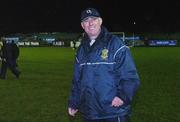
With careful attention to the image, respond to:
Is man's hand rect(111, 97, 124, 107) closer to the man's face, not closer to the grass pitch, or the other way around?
the man's face

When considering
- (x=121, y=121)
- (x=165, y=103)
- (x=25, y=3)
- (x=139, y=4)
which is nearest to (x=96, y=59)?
(x=121, y=121)

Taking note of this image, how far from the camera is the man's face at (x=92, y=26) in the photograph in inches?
253

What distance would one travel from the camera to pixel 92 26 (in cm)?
643

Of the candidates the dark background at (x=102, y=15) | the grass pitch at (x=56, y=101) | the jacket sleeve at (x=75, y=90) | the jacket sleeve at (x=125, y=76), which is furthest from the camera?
the dark background at (x=102, y=15)

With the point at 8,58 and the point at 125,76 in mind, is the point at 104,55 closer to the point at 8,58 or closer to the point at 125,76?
the point at 125,76

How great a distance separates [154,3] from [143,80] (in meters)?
99.8

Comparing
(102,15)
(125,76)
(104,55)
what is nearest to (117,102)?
(125,76)

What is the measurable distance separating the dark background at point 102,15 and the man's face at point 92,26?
106672 mm

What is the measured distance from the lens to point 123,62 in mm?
6297

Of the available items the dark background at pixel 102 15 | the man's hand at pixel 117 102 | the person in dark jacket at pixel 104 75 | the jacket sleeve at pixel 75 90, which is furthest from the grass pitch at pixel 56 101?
the dark background at pixel 102 15

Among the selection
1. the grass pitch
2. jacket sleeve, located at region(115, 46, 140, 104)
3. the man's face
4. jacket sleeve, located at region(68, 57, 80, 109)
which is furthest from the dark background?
jacket sleeve, located at region(115, 46, 140, 104)

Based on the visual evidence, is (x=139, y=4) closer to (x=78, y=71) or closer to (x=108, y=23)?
(x=108, y=23)

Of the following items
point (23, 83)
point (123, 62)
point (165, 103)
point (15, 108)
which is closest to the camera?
point (123, 62)

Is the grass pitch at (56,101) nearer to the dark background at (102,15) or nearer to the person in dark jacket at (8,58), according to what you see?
the person in dark jacket at (8,58)
